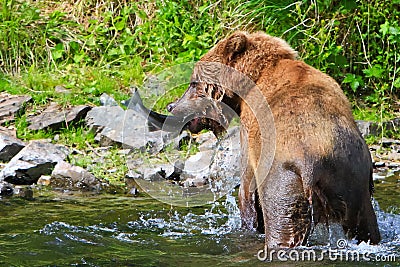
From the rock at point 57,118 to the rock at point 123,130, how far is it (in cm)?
12

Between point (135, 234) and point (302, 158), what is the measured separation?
1.72 meters

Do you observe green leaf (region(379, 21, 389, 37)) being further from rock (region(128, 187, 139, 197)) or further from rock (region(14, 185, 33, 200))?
rock (region(14, 185, 33, 200))

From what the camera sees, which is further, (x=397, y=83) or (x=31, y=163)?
(x=397, y=83)

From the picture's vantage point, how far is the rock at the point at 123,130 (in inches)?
344

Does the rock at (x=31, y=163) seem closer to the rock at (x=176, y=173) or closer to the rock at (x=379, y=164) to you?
the rock at (x=176, y=173)

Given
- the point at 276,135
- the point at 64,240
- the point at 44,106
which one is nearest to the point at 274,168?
the point at 276,135

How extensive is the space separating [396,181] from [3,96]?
16.7ft

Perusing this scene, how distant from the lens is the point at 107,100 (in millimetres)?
9625

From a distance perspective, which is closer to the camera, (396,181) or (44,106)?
(396,181)

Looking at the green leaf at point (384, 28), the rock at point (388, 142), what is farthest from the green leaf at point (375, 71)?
the rock at point (388, 142)

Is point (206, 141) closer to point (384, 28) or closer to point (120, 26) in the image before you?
point (384, 28)

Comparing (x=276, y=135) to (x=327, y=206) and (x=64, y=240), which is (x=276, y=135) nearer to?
(x=327, y=206)

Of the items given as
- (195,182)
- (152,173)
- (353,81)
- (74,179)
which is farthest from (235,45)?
(353,81)

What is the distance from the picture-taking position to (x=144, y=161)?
8422mm
